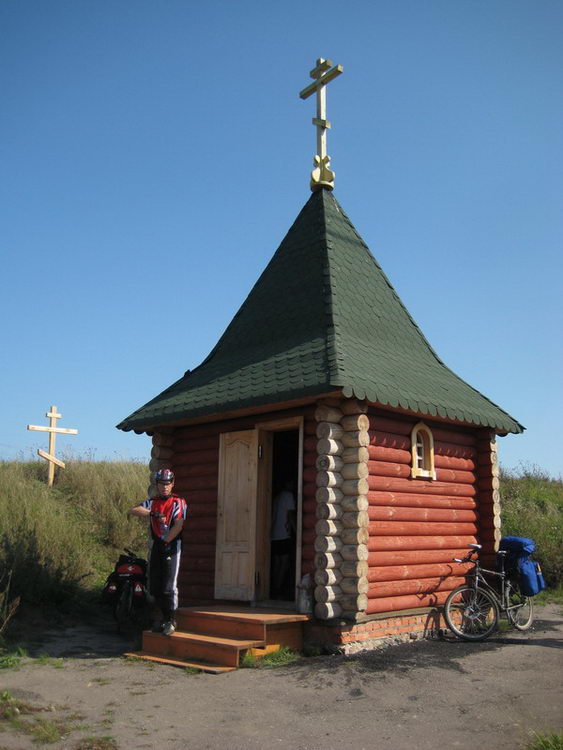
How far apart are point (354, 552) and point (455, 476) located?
3.00 meters

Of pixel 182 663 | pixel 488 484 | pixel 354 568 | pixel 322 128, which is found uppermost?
pixel 322 128

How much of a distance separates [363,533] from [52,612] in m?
5.76

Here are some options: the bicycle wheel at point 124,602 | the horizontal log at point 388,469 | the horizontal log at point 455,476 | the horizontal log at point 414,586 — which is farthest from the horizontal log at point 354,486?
the bicycle wheel at point 124,602

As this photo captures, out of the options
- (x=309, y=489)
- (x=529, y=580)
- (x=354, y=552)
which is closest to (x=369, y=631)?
(x=354, y=552)

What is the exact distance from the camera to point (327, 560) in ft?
27.8

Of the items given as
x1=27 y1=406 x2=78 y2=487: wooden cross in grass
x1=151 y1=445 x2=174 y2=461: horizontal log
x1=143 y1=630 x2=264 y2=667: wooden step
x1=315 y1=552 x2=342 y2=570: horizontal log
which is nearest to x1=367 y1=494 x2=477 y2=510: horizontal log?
x1=315 y1=552 x2=342 y2=570: horizontal log

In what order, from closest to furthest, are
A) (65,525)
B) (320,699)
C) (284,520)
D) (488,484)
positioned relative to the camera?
(320,699)
(284,520)
(488,484)
(65,525)

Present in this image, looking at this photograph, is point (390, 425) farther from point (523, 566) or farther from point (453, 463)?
point (523, 566)

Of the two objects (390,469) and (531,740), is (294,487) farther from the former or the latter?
(531,740)

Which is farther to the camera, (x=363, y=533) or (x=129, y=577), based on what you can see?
(x=129, y=577)

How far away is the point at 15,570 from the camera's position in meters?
11.7

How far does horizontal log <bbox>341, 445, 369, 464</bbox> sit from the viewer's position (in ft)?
28.6

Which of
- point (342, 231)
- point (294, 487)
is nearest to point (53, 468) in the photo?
point (294, 487)

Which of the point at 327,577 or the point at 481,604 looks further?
the point at 481,604
